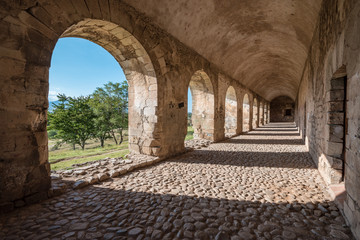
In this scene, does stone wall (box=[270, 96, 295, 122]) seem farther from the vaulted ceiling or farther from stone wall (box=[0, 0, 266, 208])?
stone wall (box=[0, 0, 266, 208])

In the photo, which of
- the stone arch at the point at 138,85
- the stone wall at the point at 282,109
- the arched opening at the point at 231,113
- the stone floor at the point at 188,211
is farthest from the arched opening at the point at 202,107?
the stone wall at the point at 282,109

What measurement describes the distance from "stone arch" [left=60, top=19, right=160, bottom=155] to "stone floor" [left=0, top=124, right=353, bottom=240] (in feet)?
4.40

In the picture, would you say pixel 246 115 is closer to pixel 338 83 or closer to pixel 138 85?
pixel 138 85

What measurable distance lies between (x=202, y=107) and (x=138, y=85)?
355 centimetres

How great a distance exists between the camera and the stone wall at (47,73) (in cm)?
195

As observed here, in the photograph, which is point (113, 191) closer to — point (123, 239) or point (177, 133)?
point (123, 239)

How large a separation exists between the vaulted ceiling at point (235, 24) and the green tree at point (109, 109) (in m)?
13.3

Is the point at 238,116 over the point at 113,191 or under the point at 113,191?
over

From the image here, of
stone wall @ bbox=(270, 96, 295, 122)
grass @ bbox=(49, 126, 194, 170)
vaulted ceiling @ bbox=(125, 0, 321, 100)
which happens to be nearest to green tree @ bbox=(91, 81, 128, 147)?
grass @ bbox=(49, 126, 194, 170)

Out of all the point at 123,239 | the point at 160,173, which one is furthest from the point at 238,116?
the point at 123,239

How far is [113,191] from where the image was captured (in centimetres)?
261

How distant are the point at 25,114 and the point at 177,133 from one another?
349cm

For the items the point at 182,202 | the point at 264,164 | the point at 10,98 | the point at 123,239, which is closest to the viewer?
the point at 123,239

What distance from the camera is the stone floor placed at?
1678 mm
